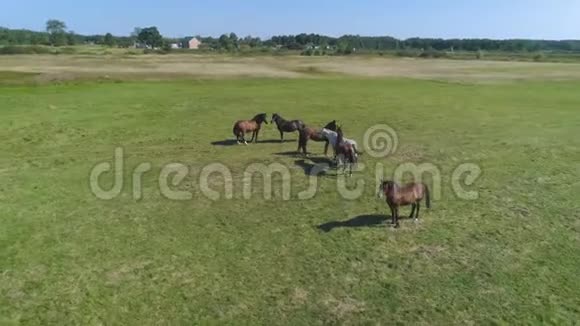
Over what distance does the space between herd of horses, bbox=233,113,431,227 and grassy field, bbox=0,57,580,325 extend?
0.47 m

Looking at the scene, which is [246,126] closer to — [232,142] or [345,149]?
[232,142]

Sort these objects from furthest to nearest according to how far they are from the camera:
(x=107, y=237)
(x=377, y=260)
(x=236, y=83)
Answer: (x=236, y=83), (x=107, y=237), (x=377, y=260)

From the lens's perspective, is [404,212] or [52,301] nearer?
[52,301]

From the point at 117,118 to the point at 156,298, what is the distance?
18.0m

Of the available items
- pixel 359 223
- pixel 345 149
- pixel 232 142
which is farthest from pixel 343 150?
pixel 232 142

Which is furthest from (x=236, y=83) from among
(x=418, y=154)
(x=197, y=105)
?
(x=418, y=154)

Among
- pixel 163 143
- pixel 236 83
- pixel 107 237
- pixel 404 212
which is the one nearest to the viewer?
pixel 107 237

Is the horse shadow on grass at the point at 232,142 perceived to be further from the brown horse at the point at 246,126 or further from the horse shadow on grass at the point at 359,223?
the horse shadow on grass at the point at 359,223

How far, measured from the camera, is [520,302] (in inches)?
292

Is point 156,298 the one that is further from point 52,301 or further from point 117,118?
point 117,118

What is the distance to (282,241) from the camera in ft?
31.3

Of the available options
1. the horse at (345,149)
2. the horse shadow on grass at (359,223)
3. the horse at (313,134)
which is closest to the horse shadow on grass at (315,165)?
the horse at (313,134)

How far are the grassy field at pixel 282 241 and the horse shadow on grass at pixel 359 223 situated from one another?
0.06 meters

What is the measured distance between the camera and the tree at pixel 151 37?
17488 cm
